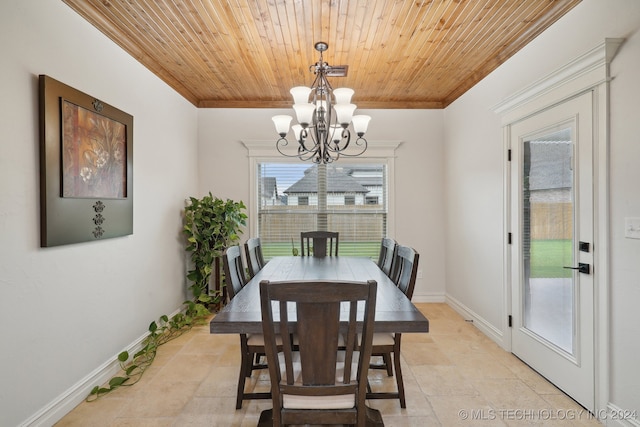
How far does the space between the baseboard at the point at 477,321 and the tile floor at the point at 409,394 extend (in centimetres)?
9

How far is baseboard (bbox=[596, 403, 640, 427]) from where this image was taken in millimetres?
1776

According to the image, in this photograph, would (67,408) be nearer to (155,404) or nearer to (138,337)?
(155,404)

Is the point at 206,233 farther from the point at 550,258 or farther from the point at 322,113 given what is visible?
the point at 550,258

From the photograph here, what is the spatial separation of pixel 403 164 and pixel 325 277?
2.56 meters

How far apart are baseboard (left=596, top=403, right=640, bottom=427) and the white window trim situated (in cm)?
280

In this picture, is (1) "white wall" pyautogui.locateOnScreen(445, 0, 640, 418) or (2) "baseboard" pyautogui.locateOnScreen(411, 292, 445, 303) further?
(2) "baseboard" pyautogui.locateOnScreen(411, 292, 445, 303)

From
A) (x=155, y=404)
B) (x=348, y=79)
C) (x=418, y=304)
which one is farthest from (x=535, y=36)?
(x=155, y=404)

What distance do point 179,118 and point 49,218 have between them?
2.24m

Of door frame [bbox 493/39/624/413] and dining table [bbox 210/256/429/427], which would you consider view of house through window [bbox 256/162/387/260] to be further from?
door frame [bbox 493/39/624/413]

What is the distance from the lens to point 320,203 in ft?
14.9

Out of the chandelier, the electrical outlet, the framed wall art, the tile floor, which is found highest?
the chandelier

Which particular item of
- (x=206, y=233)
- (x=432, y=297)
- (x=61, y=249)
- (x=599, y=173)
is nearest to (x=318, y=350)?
(x=61, y=249)

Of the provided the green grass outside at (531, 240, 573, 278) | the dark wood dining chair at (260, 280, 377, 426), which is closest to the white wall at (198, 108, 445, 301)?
the green grass outside at (531, 240, 573, 278)

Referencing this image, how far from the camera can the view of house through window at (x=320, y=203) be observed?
14.9 ft
